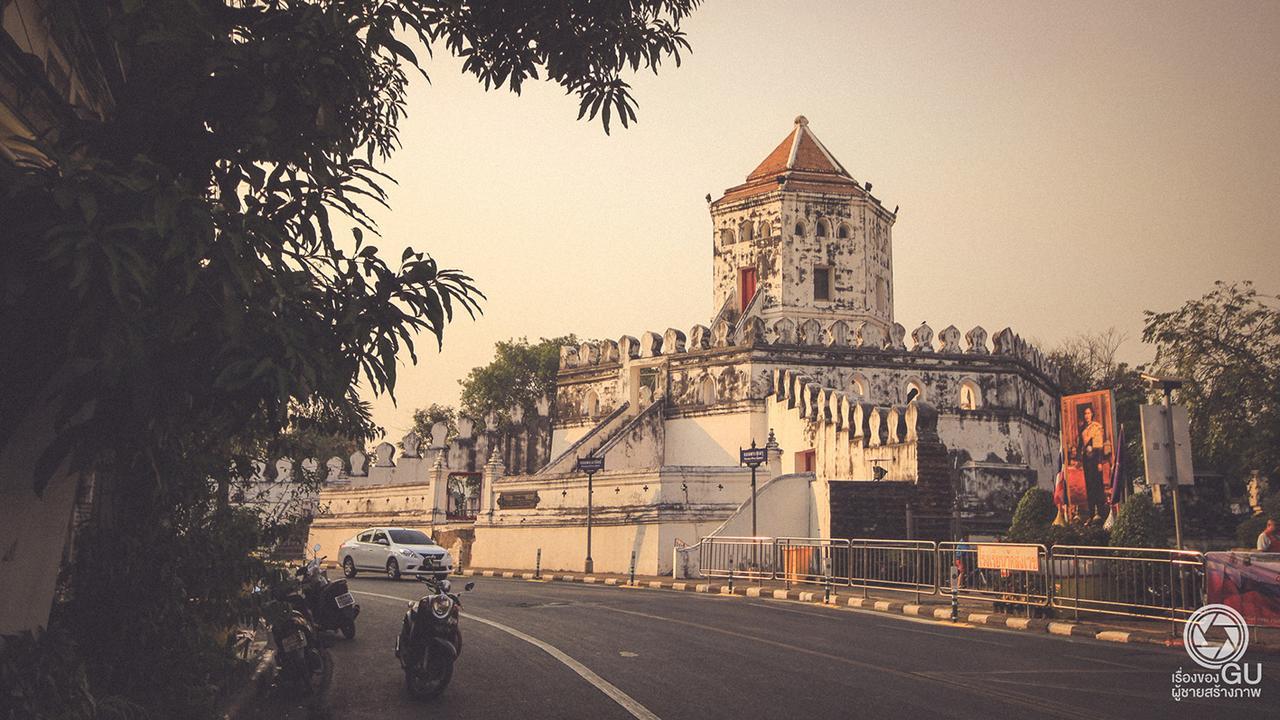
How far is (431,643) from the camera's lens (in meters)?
8.60

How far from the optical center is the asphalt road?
777 centimetres

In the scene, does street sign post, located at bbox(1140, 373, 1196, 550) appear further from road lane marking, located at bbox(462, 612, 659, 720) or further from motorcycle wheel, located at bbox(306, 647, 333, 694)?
motorcycle wheel, located at bbox(306, 647, 333, 694)

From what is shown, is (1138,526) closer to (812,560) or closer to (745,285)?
(812,560)

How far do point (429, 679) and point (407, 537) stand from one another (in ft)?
59.6

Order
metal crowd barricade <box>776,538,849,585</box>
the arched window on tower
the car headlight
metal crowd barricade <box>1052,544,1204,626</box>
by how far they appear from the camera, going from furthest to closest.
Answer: the arched window on tower → metal crowd barricade <box>776,538,849,585</box> → metal crowd barricade <box>1052,544,1204,626</box> → the car headlight

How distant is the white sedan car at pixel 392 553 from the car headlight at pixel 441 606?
15.7m

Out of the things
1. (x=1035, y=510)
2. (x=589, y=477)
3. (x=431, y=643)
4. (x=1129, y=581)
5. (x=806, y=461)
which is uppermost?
(x=806, y=461)

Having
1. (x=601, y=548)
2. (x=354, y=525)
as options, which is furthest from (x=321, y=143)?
(x=354, y=525)

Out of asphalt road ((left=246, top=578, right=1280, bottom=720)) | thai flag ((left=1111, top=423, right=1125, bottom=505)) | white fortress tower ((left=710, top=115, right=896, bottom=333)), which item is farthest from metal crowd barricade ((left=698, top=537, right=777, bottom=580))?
white fortress tower ((left=710, top=115, right=896, bottom=333))

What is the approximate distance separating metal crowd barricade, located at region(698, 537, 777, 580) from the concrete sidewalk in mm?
256

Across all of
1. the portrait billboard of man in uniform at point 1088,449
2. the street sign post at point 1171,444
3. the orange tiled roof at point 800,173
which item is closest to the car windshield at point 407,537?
the portrait billboard of man in uniform at point 1088,449

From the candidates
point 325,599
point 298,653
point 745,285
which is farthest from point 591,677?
point 745,285

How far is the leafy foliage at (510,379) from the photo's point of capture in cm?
5616

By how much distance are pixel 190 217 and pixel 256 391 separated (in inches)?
35.3
